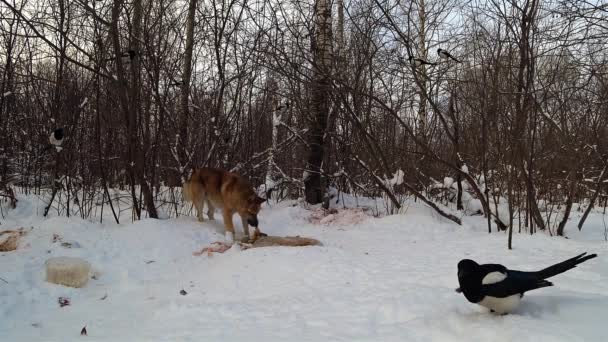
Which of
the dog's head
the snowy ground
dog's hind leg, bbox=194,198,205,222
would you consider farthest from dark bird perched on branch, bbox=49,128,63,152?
the dog's head

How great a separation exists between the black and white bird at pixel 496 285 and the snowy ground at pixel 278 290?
116mm

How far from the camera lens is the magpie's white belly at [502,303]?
294 centimetres

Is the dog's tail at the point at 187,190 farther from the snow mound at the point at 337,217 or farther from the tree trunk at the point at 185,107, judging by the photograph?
the snow mound at the point at 337,217

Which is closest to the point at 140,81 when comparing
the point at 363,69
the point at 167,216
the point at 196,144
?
the point at 196,144

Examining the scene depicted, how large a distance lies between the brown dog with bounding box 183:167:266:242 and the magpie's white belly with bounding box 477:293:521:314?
13.1ft

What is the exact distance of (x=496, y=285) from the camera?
291cm

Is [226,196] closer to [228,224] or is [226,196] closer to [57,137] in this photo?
[228,224]

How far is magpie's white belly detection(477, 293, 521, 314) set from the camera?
9.64 ft

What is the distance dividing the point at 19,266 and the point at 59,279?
464mm

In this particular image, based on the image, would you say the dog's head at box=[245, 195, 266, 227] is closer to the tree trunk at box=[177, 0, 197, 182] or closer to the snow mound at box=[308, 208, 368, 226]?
the snow mound at box=[308, 208, 368, 226]

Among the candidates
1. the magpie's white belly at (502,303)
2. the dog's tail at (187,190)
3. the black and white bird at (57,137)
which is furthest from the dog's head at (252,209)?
the magpie's white belly at (502,303)

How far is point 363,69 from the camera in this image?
857cm

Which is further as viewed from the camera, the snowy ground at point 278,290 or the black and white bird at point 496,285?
the snowy ground at point 278,290

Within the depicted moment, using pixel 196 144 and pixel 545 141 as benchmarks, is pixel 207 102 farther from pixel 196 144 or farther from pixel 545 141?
pixel 545 141
